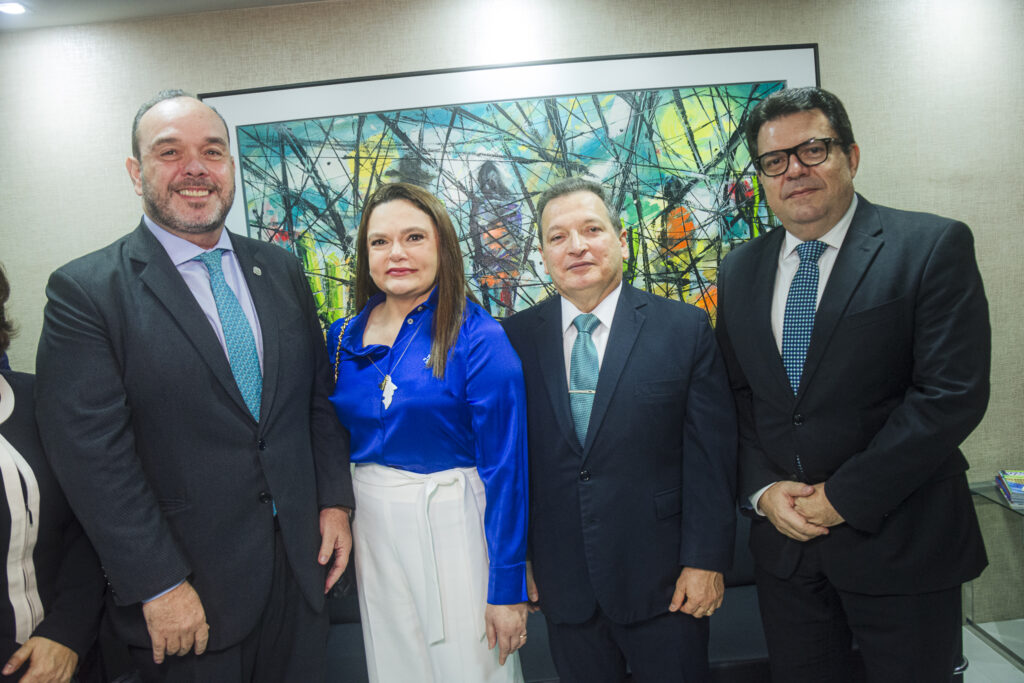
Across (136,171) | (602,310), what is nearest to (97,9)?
(136,171)

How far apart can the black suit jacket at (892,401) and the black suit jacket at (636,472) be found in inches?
7.5

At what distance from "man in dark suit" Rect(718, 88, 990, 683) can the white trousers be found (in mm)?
772

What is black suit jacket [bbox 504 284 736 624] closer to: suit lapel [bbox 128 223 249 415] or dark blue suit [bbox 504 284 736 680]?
dark blue suit [bbox 504 284 736 680]

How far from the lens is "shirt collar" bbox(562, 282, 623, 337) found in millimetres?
1668

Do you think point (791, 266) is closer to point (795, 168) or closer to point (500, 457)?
point (795, 168)

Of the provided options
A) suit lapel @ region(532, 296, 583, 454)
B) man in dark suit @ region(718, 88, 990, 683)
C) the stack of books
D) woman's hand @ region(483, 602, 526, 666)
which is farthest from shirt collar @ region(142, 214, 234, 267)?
the stack of books

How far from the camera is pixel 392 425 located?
5.24 feet

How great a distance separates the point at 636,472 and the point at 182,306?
1167 millimetres

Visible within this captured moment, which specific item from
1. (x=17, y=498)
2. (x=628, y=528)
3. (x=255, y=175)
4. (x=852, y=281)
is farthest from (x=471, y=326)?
(x=255, y=175)

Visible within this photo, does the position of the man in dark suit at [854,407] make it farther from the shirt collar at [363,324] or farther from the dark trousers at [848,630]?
the shirt collar at [363,324]

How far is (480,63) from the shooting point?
2523 millimetres

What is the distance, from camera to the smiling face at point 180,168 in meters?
1.52

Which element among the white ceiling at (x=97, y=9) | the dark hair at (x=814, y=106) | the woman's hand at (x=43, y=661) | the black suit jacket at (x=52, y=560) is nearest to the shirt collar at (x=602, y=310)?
the dark hair at (x=814, y=106)

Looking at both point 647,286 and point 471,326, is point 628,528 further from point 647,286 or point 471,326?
point 647,286
